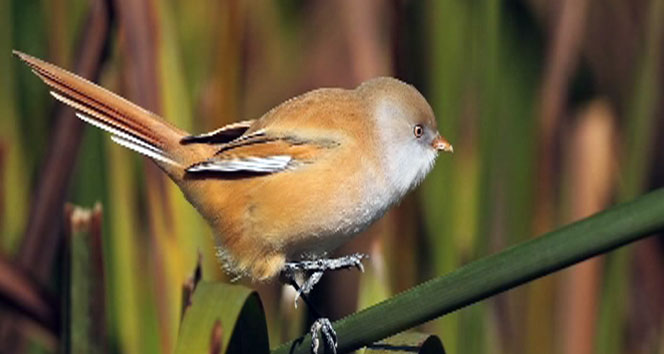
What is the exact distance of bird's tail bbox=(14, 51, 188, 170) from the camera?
1.96m

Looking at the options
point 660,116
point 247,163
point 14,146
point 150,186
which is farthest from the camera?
point 660,116

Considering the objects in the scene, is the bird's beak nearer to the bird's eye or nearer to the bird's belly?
the bird's eye

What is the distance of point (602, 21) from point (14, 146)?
1.60m

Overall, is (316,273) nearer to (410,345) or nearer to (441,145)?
(441,145)

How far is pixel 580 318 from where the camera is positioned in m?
2.46

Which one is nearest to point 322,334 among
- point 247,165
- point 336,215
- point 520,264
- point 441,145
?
point 336,215

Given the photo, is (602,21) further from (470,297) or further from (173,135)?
(470,297)

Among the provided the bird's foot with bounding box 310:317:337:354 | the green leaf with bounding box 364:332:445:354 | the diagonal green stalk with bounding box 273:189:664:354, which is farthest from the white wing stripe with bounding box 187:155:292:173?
the diagonal green stalk with bounding box 273:189:664:354

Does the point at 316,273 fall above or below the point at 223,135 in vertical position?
below

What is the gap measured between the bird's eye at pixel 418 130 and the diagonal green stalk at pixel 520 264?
0.84m

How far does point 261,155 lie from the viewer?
207cm

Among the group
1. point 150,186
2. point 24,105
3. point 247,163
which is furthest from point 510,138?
point 24,105

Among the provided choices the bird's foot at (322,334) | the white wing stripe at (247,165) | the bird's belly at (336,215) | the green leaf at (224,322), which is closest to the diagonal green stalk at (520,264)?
the green leaf at (224,322)

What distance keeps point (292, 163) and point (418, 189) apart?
0.36m
